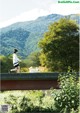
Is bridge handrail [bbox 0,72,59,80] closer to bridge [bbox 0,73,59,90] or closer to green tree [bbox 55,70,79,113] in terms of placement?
bridge [bbox 0,73,59,90]

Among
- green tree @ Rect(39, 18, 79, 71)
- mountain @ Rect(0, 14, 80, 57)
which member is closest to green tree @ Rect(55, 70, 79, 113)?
green tree @ Rect(39, 18, 79, 71)

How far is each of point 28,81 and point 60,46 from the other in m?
27.3

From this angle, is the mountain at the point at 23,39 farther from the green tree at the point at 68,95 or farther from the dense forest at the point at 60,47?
the green tree at the point at 68,95

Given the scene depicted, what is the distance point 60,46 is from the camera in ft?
194

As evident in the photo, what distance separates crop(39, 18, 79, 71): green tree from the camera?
55656 mm

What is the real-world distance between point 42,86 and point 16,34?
382 ft

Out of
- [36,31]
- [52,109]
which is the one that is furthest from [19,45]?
[52,109]

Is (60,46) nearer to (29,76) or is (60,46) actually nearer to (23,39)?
(29,76)

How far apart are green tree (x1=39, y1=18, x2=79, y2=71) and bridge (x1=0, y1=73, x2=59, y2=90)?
21718 millimetres

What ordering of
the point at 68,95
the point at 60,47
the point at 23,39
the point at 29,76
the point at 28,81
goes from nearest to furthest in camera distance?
the point at 68,95 → the point at 29,76 → the point at 28,81 → the point at 60,47 → the point at 23,39

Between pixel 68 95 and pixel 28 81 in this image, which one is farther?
pixel 28 81

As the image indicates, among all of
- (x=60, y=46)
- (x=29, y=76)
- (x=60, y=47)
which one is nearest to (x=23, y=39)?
(x=60, y=46)

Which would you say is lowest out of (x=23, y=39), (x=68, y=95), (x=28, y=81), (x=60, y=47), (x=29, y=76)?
Answer: (x=68, y=95)

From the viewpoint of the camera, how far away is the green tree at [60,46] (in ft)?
183
